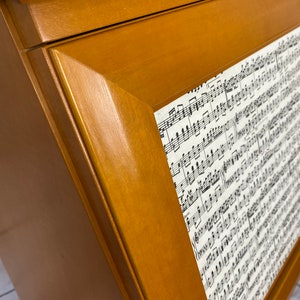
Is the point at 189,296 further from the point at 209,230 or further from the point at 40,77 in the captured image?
the point at 40,77

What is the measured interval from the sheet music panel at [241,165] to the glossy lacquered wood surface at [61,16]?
0.43ft

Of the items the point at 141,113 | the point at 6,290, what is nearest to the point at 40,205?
the point at 141,113

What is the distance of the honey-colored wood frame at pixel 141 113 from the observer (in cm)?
34

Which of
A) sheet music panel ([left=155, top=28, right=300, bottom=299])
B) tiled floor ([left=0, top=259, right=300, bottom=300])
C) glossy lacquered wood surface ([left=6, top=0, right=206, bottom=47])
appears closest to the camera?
glossy lacquered wood surface ([left=6, top=0, right=206, bottom=47])

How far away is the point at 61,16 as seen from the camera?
32 cm

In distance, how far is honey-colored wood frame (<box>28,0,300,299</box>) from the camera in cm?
34

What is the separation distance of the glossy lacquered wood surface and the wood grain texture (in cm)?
2

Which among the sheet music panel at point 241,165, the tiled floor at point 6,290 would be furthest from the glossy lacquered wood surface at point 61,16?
the tiled floor at point 6,290

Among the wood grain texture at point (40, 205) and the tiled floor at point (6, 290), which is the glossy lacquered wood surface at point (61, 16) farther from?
the tiled floor at point (6, 290)

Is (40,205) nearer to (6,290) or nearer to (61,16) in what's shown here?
(61,16)

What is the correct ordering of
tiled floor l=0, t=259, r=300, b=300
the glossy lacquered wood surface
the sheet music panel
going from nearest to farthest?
the glossy lacquered wood surface → the sheet music panel → tiled floor l=0, t=259, r=300, b=300

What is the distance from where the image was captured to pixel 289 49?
70 cm

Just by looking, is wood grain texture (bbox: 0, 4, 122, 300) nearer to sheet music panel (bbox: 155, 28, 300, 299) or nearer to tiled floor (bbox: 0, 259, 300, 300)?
sheet music panel (bbox: 155, 28, 300, 299)

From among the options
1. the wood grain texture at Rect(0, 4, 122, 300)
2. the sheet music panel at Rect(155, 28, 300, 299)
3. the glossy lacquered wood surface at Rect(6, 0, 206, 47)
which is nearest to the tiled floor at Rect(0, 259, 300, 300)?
the wood grain texture at Rect(0, 4, 122, 300)
